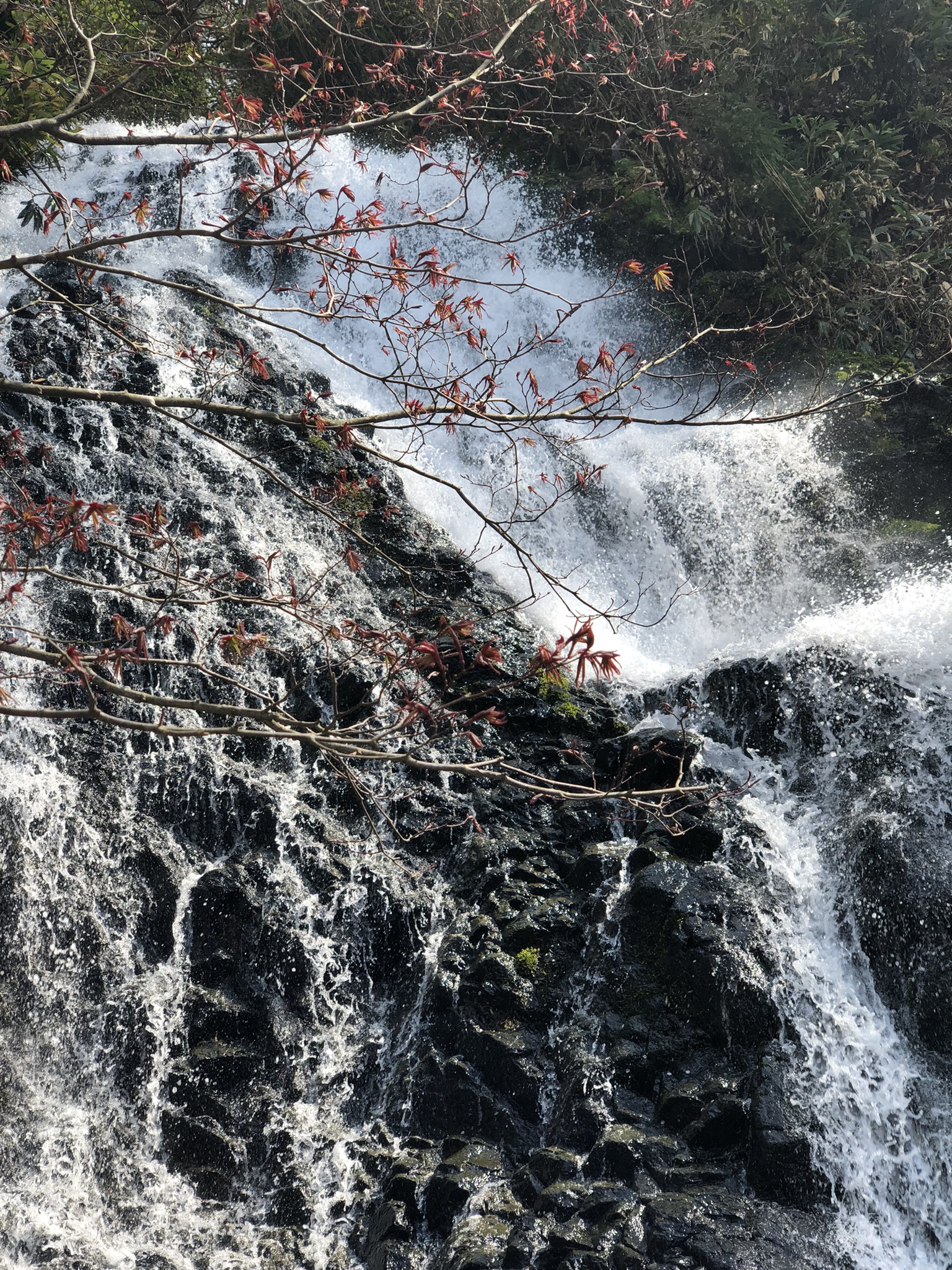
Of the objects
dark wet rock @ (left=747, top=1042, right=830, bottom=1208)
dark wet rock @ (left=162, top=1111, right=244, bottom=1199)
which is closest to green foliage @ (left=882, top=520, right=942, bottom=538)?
dark wet rock @ (left=747, top=1042, right=830, bottom=1208)

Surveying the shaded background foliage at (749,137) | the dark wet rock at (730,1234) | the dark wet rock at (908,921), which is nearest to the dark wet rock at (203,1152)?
the dark wet rock at (730,1234)

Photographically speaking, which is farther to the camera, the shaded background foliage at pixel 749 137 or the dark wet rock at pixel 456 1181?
the shaded background foliage at pixel 749 137

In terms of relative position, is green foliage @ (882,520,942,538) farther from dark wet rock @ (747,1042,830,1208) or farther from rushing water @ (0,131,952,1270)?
dark wet rock @ (747,1042,830,1208)

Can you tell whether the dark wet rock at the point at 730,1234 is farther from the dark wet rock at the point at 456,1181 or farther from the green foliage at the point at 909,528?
the green foliage at the point at 909,528

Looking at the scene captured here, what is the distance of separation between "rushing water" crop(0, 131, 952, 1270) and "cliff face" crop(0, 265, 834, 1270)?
0.07ft

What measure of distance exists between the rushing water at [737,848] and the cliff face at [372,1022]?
0.07 ft

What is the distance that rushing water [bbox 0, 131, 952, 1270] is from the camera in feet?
17.0

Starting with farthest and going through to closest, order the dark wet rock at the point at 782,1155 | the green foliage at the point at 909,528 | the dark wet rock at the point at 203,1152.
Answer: the green foliage at the point at 909,528 < the dark wet rock at the point at 203,1152 < the dark wet rock at the point at 782,1155

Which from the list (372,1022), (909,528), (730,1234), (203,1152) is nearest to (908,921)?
(730,1234)

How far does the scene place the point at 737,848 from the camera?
21.4ft

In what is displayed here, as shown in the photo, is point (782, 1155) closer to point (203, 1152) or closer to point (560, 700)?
point (203, 1152)

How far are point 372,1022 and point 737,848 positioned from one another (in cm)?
266

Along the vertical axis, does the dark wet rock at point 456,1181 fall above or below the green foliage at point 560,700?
below

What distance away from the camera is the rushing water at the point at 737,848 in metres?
5.19
